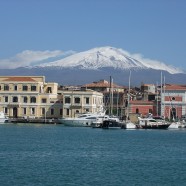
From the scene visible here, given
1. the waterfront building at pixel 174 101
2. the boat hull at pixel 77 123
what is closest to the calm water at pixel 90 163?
the boat hull at pixel 77 123

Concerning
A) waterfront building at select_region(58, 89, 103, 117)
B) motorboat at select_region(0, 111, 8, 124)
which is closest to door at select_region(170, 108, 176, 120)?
waterfront building at select_region(58, 89, 103, 117)

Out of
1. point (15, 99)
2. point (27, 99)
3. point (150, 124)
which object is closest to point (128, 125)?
point (150, 124)

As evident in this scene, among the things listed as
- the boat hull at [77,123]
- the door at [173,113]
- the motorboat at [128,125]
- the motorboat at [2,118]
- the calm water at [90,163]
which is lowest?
the calm water at [90,163]

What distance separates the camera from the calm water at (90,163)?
36125 mm

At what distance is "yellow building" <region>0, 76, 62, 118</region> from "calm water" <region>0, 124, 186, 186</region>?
138ft

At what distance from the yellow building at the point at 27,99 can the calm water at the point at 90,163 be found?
138ft

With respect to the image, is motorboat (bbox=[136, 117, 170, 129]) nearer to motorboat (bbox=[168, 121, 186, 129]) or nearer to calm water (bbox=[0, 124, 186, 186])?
motorboat (bbox=[168, 121, 186, 129])

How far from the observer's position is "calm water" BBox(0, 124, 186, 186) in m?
36.1

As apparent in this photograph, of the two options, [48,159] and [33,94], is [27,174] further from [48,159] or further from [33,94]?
[33,94]

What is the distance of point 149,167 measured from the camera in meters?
41.7

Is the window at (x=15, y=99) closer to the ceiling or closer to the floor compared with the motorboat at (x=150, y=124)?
closer to the ceiling

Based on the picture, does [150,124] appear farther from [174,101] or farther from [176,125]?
[174,101]

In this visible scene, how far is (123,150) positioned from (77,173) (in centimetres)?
1532

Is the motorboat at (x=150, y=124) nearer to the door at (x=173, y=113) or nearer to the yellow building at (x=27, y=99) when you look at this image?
the door at (x=173, y=113)
